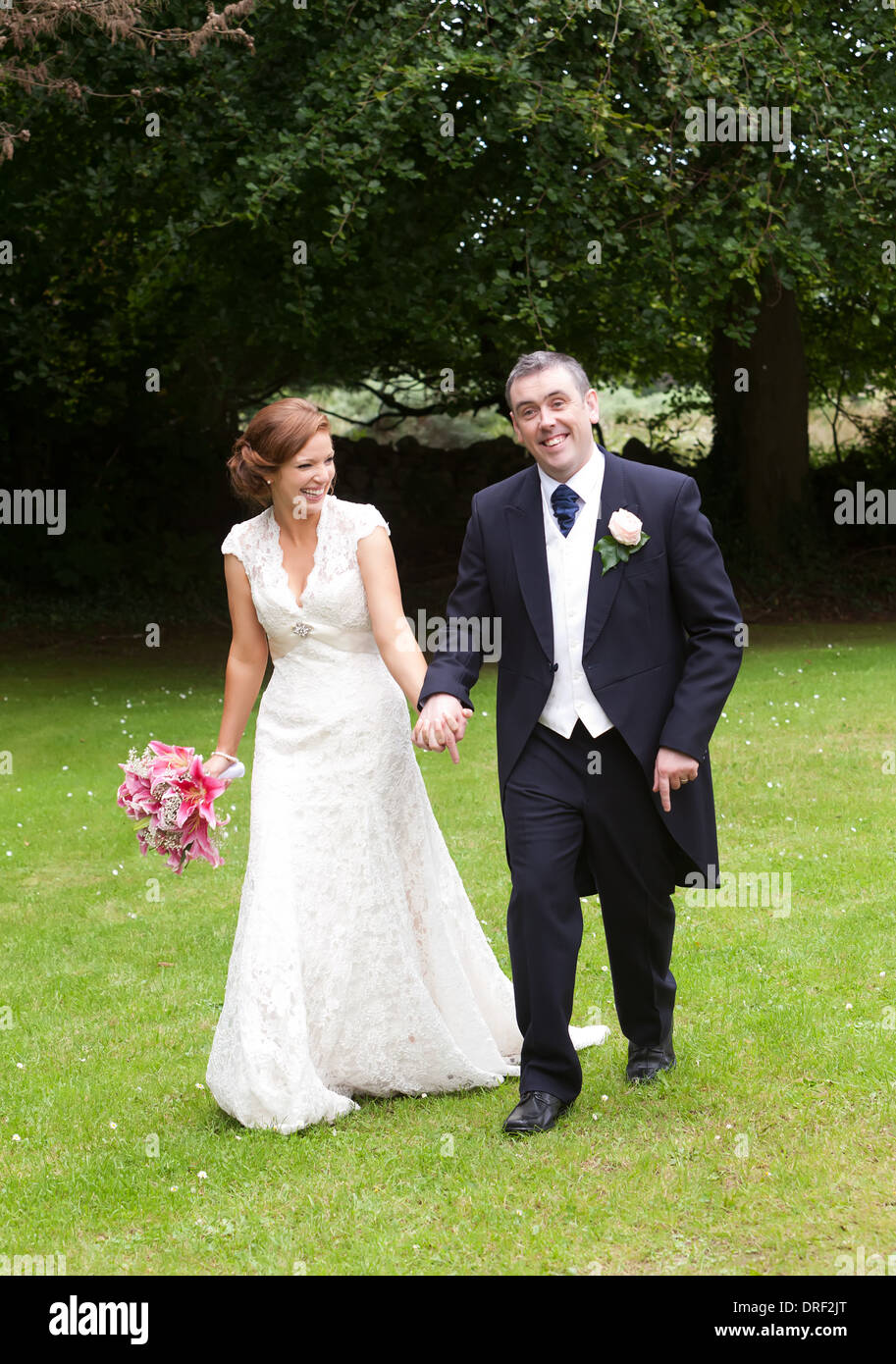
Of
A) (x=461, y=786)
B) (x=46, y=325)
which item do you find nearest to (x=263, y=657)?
(x=461, y=786)

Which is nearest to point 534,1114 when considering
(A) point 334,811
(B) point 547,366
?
(A) point 334,811

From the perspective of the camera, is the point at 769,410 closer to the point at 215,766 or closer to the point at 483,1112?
the point at 215,766

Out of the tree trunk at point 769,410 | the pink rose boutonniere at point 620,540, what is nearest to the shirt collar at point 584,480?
the pink rose boutonniere at point 620,540

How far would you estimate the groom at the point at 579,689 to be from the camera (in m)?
4.59

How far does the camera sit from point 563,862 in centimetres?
464

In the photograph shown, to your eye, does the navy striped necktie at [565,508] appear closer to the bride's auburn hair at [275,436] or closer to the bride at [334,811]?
the bride at [334,811]

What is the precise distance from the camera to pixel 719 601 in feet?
15.1

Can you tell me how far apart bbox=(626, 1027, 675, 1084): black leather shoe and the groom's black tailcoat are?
733 mm

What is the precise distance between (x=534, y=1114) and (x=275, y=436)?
236 cm

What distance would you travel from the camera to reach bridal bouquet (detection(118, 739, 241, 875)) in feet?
16.3

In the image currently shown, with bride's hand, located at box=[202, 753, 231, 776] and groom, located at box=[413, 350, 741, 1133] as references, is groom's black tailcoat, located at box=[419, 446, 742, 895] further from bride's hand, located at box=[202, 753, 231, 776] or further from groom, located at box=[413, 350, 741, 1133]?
bride's hand, located at box=[202, 753, 231, 776]

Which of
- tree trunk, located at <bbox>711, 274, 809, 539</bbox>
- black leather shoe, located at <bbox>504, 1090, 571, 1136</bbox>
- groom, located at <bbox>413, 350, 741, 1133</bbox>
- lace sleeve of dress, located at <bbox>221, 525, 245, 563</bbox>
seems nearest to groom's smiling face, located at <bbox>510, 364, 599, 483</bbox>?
groom, located at <bbox>413, 350, 741, 1133</bbox>

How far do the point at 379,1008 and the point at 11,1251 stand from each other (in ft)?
4.83

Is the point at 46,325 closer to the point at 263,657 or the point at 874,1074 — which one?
the point at 263,657
